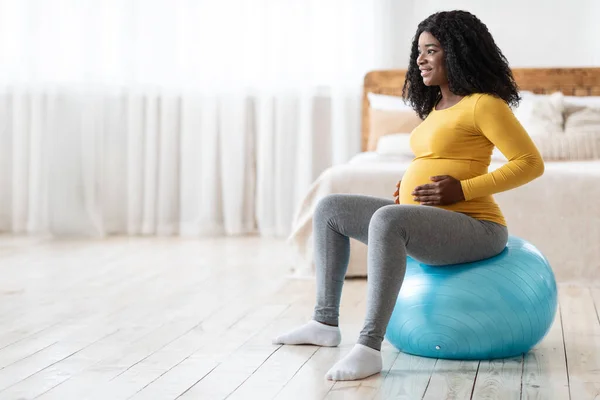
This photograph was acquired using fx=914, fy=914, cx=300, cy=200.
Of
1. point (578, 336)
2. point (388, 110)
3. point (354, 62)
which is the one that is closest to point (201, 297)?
point (578, 336)

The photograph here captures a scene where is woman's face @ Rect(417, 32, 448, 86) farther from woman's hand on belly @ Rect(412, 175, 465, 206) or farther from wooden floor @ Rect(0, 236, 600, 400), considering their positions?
wooden floor @ Rect(0, 236, 600, 400)

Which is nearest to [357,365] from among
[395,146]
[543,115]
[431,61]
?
[431,61]

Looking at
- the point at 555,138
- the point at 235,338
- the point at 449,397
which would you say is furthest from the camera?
the point at 555,138

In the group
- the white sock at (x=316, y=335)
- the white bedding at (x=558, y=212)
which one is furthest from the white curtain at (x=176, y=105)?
the white sock at (x=316, y=335)

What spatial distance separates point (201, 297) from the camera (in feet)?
10.7

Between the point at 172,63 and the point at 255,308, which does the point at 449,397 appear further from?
the point at 172,63

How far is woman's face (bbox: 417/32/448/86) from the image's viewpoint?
2.29 meters

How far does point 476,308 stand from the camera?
87.6 inches

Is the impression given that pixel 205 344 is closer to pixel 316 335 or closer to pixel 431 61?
pixel 316 335

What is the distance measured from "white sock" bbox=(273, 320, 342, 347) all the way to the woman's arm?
0.56 metres

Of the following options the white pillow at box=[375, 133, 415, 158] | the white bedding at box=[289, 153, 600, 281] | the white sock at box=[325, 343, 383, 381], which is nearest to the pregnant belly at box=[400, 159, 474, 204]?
the white sock at box=[325, 343, 383, 381]

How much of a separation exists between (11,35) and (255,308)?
283 centimetres

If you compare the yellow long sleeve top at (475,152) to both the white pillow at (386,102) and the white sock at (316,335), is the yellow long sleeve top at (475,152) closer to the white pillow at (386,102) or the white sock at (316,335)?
the white sock at (316,335)

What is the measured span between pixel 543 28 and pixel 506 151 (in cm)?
295
